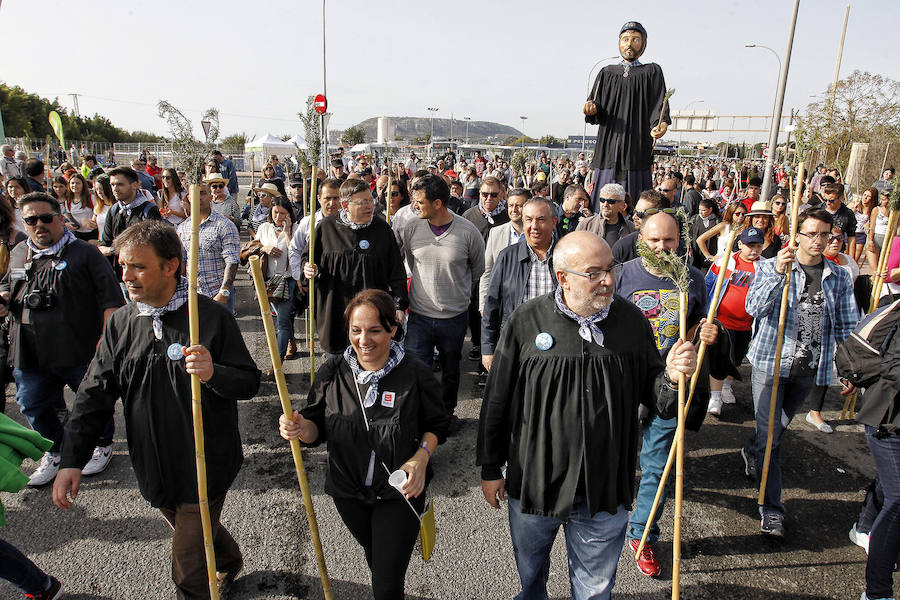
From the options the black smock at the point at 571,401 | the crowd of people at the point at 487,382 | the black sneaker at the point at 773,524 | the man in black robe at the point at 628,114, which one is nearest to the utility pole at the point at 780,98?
the man in black robe at the point at 628,114

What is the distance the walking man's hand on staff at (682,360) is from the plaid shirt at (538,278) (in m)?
1.93

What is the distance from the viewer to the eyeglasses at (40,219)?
379cm

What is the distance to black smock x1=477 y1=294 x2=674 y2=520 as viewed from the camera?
247 cm

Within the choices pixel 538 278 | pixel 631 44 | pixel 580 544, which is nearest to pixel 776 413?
pixel 538 278

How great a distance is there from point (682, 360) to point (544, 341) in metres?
0.59

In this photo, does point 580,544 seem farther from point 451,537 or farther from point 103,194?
point 103,194

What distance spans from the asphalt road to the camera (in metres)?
1.45

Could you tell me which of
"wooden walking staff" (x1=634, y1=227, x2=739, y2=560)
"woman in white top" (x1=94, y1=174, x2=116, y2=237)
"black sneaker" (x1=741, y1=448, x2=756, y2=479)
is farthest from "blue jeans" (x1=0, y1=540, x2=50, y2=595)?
"woman in white top" (x1=94, y1=174, x2=116, y2=237)

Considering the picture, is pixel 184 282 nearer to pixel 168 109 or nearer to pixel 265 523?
pixel 168 109

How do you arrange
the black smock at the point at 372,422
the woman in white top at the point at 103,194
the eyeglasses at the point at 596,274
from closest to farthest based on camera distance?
1. the eyeglasses at the point at 596,274
2. the black smock at the point at 372,422
3. the woman in white top at the point at 103,194

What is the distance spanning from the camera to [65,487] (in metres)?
2.62

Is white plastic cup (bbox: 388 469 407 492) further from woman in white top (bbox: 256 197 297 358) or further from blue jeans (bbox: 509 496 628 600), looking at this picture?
woman in white top (bbox: 256 197 297 358)

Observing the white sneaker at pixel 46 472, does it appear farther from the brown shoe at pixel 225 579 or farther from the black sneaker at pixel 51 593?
the brown shoe at pixel 225 579

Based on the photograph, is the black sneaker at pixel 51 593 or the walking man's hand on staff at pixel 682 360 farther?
the black sneaker at pixel 51 593
